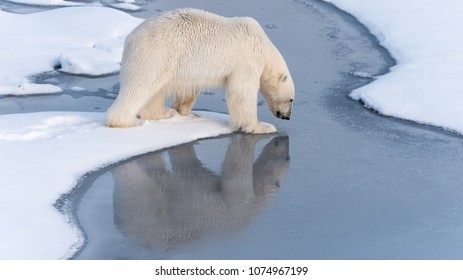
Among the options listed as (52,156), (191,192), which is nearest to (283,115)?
(191,192)

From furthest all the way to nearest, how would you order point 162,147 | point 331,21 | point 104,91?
point 331,21 → point 104,91 → point 162,147

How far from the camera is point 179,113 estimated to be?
26.9ft

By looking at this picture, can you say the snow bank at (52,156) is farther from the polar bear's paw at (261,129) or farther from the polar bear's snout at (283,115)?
the polar bear's snout at (283,115)

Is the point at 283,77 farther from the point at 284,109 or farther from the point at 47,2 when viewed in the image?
the point at 47,2

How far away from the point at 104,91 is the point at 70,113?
1250 millimetres

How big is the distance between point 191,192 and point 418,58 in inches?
196

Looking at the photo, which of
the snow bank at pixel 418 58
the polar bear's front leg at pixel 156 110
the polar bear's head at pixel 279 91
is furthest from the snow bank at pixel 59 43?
the snow bank at pixel 418 58

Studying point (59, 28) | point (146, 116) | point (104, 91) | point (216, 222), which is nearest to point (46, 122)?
point (146, 116)

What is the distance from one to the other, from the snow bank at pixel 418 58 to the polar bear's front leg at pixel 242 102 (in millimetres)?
1559

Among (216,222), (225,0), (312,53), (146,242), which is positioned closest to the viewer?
(146,242)

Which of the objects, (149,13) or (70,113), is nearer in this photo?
(70,113)

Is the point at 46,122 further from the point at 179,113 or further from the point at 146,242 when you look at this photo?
the point at 146,242

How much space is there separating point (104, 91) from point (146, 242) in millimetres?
3970

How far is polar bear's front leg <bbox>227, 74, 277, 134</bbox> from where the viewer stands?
25.5 ft
